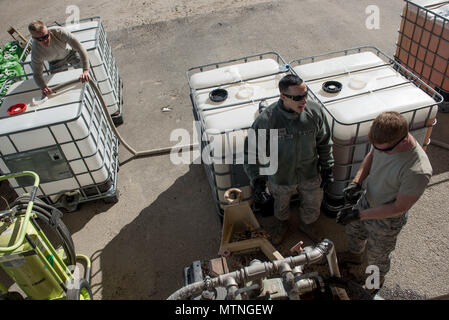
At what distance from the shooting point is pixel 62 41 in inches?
238

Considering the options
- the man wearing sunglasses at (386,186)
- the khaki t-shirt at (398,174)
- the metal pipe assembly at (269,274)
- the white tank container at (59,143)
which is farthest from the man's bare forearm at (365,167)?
the white tank container at (59,143)

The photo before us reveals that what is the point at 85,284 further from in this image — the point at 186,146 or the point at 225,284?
the point at 186,146

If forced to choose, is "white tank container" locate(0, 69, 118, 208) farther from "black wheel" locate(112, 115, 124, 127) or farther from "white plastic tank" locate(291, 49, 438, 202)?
"white plastic tank" locate(291, 49, 438, 202)

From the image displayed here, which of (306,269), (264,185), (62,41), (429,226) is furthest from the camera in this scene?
(62,41)

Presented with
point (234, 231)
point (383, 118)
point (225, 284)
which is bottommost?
point (234, 231)

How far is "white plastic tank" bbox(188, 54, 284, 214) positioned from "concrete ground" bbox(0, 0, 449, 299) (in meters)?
1.00

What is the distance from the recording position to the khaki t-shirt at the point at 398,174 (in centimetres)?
296

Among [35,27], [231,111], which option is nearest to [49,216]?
[231,111]

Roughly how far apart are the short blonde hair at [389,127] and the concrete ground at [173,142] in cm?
209

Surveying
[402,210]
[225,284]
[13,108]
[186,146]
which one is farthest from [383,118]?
[13,108]

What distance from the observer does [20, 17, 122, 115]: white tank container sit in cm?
667

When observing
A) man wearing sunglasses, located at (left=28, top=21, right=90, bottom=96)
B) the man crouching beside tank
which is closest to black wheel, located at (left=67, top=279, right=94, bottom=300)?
the man crouching beside tank

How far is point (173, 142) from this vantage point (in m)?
6.74

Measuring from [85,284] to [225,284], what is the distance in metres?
2.19
